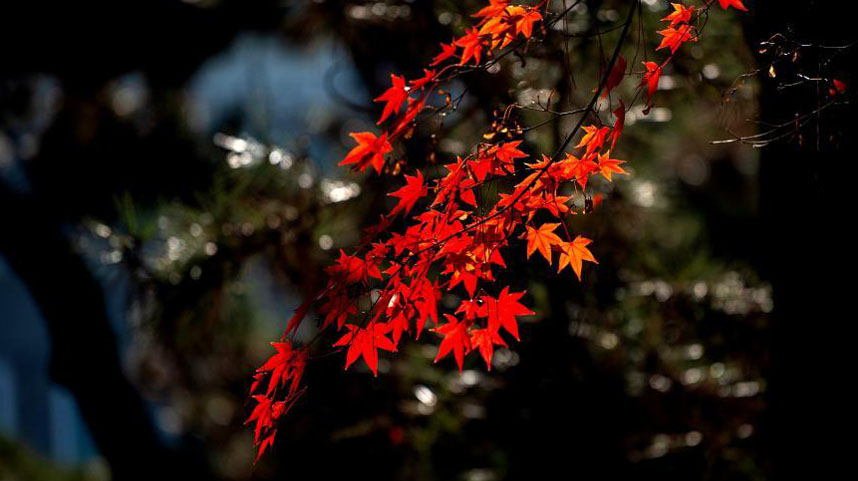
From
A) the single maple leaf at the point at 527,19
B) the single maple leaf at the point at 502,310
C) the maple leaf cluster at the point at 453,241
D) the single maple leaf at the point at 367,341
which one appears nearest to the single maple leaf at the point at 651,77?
the maple leaf cluster at the point at 453,241

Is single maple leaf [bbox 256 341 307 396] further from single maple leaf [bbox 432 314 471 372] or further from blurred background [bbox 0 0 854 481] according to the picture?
blurred background [bbox 0 0 854 481]

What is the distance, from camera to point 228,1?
2762mm

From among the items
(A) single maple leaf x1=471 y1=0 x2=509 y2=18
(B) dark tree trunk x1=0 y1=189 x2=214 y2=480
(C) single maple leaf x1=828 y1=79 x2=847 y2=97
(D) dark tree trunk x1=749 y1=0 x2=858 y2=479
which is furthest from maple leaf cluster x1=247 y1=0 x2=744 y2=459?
(B) dark tree trunk x1=0 y1=189 x2=214 y2=480

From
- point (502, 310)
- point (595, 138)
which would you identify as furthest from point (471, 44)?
point (502, 310)

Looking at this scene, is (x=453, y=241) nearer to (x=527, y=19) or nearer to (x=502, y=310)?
(x=502, y=310)

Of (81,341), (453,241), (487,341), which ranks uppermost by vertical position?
(453,241)

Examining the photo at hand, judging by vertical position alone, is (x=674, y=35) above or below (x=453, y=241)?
above

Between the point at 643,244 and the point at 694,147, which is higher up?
the point at 643,244

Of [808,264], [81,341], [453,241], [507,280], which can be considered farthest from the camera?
[81,341]

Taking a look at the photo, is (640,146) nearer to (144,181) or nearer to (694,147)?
(144,181)

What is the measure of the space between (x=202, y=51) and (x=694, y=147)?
2.71m

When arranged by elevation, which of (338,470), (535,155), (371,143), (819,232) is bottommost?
(338,470)

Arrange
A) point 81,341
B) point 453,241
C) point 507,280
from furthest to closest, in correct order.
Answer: point 81,341 < point 507,280 < point 453,241

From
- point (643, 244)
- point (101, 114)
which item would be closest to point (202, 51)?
point (101, 114)
